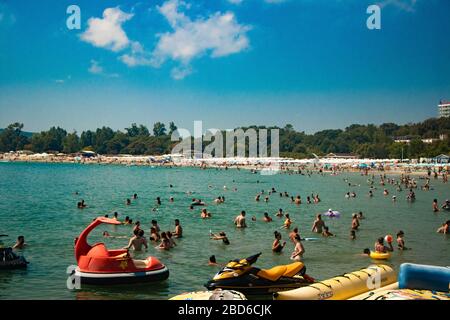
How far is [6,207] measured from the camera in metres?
36.2

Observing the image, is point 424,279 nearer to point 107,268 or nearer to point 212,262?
point 212,262

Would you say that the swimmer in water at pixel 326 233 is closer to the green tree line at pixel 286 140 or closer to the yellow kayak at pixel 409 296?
the yellow kayak at pixel 409 296

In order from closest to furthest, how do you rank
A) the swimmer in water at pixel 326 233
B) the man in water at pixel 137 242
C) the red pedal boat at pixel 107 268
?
the red pedal boat at pixel 107 268, the man in water at pixel 137 242, the swimmer in water at pixel 326 233

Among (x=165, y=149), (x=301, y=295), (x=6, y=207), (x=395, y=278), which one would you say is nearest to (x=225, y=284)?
(x=301, y=295)

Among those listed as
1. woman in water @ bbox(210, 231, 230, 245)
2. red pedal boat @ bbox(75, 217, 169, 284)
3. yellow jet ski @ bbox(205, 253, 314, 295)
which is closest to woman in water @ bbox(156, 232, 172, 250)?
woman in water @ bbox(210, 231, 230, 245)

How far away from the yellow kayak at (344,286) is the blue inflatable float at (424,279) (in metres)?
1.01

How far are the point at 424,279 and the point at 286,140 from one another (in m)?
144

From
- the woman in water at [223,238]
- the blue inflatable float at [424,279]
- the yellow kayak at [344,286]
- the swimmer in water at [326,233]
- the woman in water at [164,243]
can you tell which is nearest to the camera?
the yellow kayak at [344,286]

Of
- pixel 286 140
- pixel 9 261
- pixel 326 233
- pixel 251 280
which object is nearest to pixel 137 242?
pixel 9 261

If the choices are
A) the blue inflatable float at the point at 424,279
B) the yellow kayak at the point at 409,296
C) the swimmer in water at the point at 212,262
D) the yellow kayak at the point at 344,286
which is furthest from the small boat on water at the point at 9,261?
the blue inflatable float at the point at 424,279

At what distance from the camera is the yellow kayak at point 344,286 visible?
32.0 feet

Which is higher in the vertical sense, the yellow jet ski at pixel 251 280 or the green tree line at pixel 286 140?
the green tree line at pixel 286 140

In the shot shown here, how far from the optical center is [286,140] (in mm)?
153000
